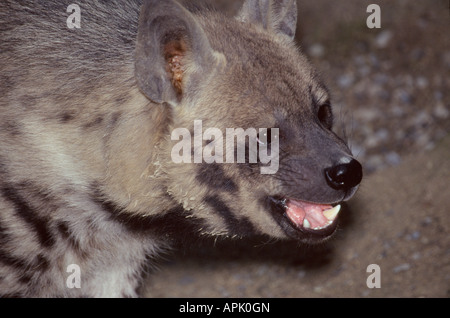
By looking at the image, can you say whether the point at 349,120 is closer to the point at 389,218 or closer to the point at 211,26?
the point at 389,218

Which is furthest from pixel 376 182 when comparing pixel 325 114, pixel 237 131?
pixel 237 131

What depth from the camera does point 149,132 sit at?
2.76 metres

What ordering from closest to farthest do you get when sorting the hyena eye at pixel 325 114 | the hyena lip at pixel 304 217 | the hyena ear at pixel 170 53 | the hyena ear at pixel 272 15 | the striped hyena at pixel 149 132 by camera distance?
the hyena ear at pixel 170 53 → the striped hyena at pixel 149 132 → the hyena lip at pixel 304 217 → the hyena eye at pixel 325 114 → the hyena ear at pixel 272 15

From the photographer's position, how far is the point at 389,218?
14.0 feet

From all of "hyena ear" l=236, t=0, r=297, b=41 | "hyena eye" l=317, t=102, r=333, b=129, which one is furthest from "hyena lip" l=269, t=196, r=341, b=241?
"hyena ear" l=236, t=0, r=297, b=41

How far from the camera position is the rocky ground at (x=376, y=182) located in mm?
3992

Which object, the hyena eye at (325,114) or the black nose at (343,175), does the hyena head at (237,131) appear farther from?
the hyena eye at (325,114)

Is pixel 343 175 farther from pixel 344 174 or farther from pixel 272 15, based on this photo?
pixel 272 15

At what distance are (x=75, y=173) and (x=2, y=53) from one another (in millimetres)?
625

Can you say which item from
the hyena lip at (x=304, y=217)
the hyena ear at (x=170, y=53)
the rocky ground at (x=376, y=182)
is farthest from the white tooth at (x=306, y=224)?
the rocky ground at (x=376, y=182)

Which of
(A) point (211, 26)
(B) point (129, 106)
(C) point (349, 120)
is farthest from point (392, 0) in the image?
(B) point (129, 106)

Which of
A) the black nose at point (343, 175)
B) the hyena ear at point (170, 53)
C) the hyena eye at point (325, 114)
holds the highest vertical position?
the hyena ear at point (170, 53)

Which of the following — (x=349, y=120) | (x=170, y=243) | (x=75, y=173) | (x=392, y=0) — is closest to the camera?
(x=75, y=173)
